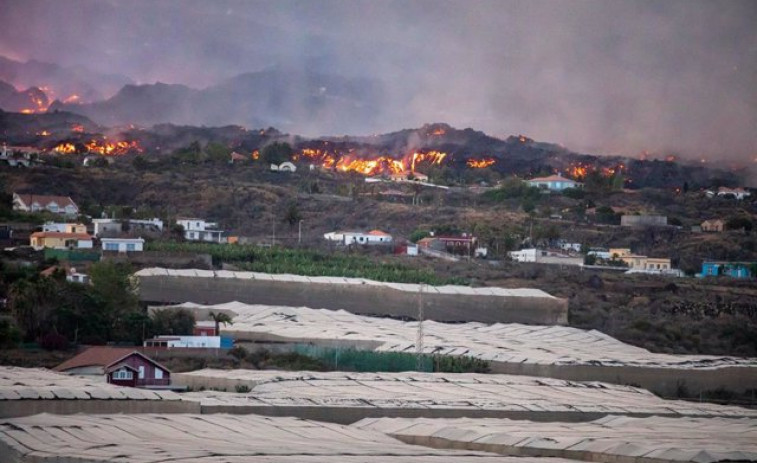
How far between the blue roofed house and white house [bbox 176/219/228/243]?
57.4ft

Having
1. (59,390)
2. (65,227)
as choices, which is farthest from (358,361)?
(65,227)

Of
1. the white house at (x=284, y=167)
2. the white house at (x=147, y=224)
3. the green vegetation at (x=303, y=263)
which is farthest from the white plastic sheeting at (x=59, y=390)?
the white house at (x=284, y=167)

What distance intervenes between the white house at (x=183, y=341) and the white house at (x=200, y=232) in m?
19.3

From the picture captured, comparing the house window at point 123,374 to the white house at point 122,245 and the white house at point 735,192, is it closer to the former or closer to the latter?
the white house at point 122,245

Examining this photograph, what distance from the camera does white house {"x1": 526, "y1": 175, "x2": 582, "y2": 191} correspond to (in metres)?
68.4

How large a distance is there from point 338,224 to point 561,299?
1873 cm

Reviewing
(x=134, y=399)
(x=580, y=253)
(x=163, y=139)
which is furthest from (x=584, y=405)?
(x=163, y=139)

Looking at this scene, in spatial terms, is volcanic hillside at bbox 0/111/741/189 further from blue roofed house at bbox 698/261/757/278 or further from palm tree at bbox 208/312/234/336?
palm tree at bbox 208/312/234/336

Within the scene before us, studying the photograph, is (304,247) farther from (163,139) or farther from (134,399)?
(163,139)

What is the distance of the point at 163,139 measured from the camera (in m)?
80.6

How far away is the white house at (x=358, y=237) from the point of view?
50.3 meters

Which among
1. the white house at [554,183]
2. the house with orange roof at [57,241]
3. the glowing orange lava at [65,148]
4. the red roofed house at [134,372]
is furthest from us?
the white house at [554,183]

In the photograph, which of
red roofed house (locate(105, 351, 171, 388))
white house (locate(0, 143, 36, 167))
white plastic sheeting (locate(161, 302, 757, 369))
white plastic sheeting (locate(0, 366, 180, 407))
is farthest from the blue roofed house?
white plastic sheeting (locate(0, 366, 180, 407))

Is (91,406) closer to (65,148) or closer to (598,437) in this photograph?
(598,437)
